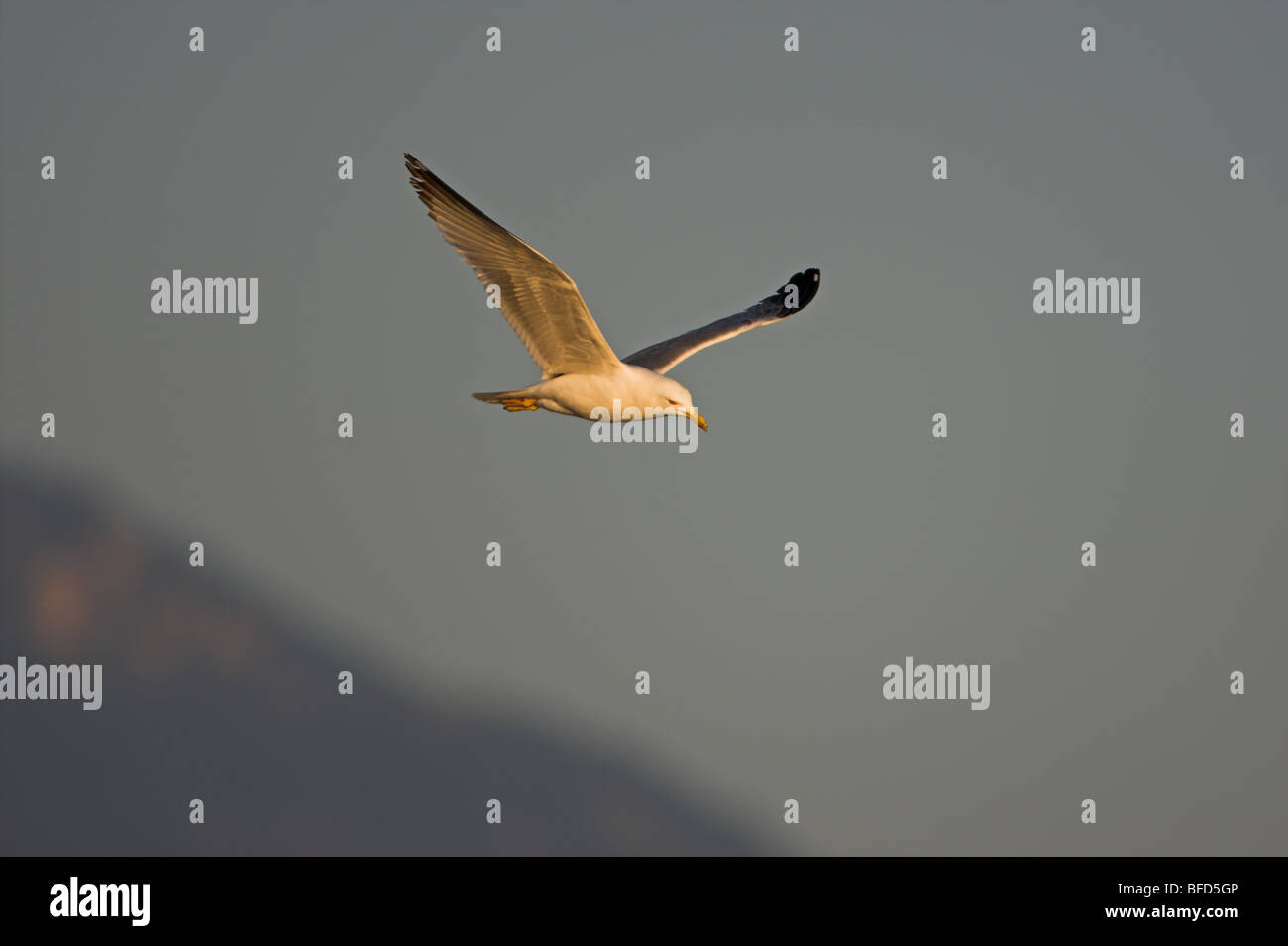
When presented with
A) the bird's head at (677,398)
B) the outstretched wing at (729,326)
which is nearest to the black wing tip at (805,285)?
the outstretched wing at (729,326)

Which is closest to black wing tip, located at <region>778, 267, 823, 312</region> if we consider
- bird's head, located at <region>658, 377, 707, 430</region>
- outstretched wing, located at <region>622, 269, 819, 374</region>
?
outstretched wing, located at <region>622, 269, 819, 374</region>

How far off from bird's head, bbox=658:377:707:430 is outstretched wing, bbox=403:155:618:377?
604 millimetres

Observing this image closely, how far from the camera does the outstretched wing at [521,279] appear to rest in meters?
12.2

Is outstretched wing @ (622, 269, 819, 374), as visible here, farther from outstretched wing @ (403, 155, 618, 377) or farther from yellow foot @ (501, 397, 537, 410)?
outstretched wing @ (403, 155, 618, 377)

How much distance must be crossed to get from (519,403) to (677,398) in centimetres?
150

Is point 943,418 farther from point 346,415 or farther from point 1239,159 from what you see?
point 346,415

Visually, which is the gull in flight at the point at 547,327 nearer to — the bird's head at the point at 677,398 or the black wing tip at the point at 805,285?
the bird's head at the point at 677,398

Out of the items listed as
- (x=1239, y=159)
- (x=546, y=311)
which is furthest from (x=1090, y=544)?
(x=546, y=311)

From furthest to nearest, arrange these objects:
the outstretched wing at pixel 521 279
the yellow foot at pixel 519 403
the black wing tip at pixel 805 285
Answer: the black wing tip at pixel 805 285 → the yellow foot at pixel 519 403 → the outstretched wing at pixel 521 279

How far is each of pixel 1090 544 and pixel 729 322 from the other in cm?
1022

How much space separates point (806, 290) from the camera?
18609mm

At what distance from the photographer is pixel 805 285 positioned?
61.2 ft

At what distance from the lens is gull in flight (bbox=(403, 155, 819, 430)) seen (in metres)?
12.3
